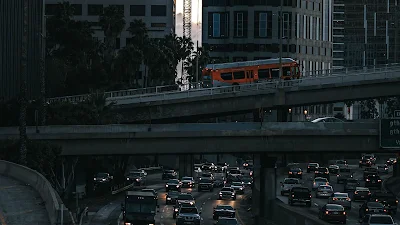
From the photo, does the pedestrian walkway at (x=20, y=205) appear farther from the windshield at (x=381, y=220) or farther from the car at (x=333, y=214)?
the car at (x=333, y=214)

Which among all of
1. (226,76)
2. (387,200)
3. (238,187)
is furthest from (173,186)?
(387,200)

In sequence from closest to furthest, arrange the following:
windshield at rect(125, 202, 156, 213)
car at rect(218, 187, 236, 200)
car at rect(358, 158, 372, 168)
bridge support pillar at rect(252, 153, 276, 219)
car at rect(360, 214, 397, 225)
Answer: car at rect(360, 214, 397, 225)
windshield at rect(125, 202, 156, 213)
bridge support pillar at rect(252, 153, 276, 219)
car at rect(218, 187, 236, 200)
car at rect(358, 158, 372, 168)

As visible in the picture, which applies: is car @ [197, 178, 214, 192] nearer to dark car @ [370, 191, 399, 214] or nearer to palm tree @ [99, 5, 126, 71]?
dark car @ [370, 191, 399, 214]

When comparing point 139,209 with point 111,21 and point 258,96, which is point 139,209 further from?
point 111,21

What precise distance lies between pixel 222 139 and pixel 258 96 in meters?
34.8

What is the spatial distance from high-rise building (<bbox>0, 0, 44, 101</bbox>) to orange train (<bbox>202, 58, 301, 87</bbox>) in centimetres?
2171

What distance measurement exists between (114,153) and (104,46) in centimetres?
10097

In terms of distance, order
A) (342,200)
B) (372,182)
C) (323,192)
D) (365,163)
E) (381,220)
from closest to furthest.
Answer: (381,220) → (342,200) → (323,192) → (372,182) → (365,163)

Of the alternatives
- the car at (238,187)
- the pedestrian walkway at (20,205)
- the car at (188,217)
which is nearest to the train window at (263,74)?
the car at (238,187)

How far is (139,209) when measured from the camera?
71.5 m

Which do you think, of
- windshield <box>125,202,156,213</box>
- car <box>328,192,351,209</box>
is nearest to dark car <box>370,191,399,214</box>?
car <box>328,192,351,209</box>

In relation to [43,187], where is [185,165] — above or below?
below

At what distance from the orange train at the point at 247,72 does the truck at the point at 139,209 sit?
54692 mm

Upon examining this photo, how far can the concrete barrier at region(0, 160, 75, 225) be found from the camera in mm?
49281
